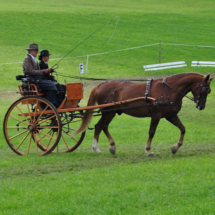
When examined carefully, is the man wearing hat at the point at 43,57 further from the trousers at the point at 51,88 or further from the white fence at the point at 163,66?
the white fence at the point at 163,66

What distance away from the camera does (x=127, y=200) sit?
633 centimetres

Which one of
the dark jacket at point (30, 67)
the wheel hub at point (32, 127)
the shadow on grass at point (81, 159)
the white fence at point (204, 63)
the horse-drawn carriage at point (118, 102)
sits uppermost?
the dark jacket at point (30, 67)

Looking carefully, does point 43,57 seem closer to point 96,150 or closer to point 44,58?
point 44,58

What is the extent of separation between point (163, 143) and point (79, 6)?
106 ft

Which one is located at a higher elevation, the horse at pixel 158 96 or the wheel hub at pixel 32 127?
the horse at pixel 158 96

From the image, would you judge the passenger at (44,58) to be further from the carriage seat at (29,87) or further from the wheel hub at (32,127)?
the wheel hub at (32,127)

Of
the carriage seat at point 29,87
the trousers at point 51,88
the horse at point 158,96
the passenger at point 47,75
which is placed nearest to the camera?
the horse at point 158,96

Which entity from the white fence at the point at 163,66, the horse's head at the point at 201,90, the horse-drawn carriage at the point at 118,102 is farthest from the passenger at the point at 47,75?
the white fence at the point at 163,66

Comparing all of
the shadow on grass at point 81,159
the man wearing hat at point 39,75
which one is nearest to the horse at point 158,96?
the shadow on grass at point 81,159

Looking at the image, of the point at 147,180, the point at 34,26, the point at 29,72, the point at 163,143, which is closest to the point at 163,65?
the point at 34,26

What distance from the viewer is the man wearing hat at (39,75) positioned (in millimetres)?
9570

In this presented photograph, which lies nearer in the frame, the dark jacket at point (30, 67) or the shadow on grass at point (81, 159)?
the shadow on grass at point (81, 159)

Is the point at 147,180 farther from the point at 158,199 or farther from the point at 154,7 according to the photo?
the point at 154,7

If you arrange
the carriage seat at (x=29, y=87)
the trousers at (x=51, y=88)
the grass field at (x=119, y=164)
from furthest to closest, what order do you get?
the trousers at (x=51, y=88) → the carriage seat at (x=29, y=87) → the grass field at (x=119, y=164)
